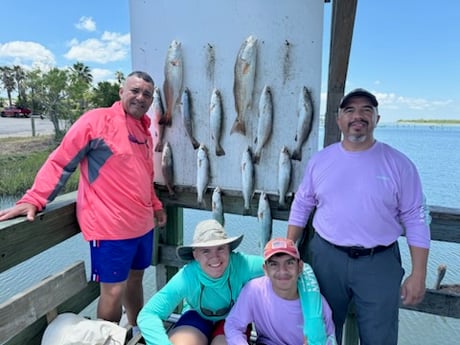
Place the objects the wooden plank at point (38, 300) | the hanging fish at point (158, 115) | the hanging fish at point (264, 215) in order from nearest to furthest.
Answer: the wooden plank at point (38, 300) < the hanging fish at point (264, 215) < the hanging fish at point (158, 115)

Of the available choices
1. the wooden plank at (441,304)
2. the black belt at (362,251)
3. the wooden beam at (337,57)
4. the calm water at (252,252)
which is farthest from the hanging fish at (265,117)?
the calm water at (252,252)

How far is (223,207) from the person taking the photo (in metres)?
2.49

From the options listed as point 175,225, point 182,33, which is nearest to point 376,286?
point 175,225

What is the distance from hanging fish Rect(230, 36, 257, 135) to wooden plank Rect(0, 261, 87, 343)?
4.27 ft

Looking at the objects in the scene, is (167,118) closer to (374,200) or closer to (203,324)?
(203,324)

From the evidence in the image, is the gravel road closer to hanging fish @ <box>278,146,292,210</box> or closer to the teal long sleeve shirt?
hanging fish @ <box>278,146,292,210</box>

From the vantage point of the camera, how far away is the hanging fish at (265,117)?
2244 mm

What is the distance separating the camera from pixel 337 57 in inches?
71.2

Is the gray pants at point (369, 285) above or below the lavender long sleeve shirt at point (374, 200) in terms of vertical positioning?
below

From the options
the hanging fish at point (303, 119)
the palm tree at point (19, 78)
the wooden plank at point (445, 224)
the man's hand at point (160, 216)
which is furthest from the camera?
the palm tree at point (19, 78)

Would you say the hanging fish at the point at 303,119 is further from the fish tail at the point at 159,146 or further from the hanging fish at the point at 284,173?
the fish tail at the point at 159,146

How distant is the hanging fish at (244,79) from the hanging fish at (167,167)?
0.54m

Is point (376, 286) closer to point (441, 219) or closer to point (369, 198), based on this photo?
point (369, 198)

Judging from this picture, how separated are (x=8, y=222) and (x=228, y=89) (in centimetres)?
150
